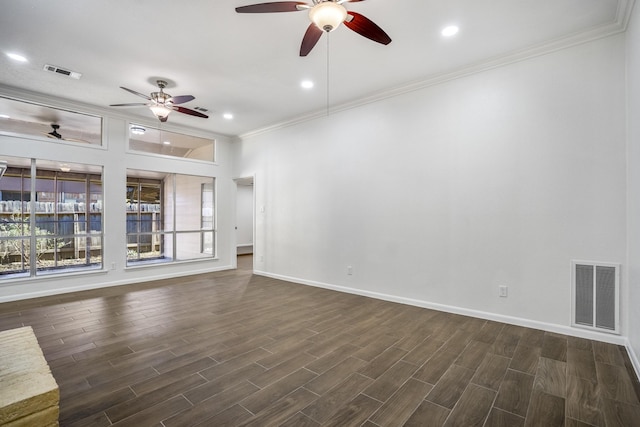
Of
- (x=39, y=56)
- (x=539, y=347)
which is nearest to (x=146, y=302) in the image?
(x=39, y=56)

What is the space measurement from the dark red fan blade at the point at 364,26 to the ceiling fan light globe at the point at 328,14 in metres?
0.14

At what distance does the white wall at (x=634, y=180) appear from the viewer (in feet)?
7.98

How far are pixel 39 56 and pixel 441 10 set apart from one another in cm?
456

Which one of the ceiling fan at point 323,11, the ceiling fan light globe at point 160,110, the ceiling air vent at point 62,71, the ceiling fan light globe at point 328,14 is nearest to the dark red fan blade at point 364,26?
the ceiling fan at point 323,11

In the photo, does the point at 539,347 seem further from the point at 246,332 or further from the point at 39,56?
the point at 39,56

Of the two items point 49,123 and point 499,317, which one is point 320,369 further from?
point 49,123

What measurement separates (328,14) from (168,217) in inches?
224

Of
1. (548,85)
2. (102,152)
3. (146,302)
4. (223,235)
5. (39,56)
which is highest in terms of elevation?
(39,56)

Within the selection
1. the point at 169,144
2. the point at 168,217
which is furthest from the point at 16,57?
the point at 168,217

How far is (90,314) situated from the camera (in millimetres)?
3895

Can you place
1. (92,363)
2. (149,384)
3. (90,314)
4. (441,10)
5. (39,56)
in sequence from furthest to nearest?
(90,314) → (39,56) → (441,10) → (92,363) → (149,384)

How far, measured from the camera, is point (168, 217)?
6.50 metres

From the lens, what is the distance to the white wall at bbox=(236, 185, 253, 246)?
10094 millimetres

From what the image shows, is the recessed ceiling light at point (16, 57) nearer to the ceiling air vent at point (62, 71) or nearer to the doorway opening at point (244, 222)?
the ceiling air vent at point (62, 71)
